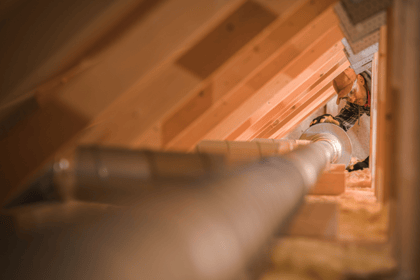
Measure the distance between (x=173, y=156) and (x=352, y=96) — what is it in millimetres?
5929

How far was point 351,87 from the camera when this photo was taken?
4883mm

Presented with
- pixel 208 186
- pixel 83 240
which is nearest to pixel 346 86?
pixel 208 186

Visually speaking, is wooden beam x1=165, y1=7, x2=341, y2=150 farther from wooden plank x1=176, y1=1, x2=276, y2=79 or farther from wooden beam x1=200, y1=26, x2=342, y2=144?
wooden plank x1=176, y1=1, x2=276, y2=79

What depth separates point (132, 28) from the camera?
1.19 metres

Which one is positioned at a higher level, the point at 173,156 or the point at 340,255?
the point at 173,156

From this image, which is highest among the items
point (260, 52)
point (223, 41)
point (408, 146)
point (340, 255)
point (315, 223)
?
point (260, 52)

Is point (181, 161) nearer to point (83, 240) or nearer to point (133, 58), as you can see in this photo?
point (133, 58)

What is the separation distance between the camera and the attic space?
478 millimetres

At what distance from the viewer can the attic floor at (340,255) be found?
3.18 feet

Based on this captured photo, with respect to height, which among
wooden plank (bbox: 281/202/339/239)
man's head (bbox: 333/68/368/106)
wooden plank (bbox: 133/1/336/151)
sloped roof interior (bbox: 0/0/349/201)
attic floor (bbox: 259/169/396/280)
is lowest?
attic floor (bbox: 259/169/396/280)

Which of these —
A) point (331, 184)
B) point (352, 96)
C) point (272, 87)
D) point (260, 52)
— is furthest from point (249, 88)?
point (352, 96)

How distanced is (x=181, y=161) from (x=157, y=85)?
0.48m

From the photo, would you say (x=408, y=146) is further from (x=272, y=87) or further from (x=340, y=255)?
(x=272, y=87)

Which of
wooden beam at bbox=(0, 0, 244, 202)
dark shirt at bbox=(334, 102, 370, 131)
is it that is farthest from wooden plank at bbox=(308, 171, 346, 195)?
dark shirt at bbox=(334, 102, 370, 131)
